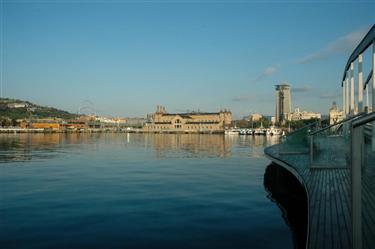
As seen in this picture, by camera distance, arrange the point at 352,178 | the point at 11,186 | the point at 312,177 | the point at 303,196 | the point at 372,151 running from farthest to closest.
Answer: the point at 11,186 → the point at 303,196 → the point at 312,177 → the point at 372,151 → the point at 352,178

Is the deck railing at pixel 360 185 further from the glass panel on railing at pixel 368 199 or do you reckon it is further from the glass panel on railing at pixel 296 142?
the glass panel on railing at pixel 296 142

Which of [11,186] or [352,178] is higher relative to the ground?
[352,178]

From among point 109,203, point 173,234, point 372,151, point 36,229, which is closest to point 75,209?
point 109,203

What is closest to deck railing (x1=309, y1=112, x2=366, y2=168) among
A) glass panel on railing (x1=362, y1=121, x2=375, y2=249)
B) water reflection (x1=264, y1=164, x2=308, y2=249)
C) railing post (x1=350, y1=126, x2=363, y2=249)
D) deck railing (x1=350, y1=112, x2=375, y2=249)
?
water reflection (x1=264, y1=164, x2=308, y2=249)

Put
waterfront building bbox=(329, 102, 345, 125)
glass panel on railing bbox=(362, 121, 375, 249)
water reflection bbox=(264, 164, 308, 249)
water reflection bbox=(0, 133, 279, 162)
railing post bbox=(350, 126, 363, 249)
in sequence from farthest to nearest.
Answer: water reflection bbox=(0, 133, 279, 162) < waterfront building bbox=(329, 102, 345, 125) < water reflection bbox=(264, 164, 308, 249) < glass panel on railing bbox=(362, 121, 375, 249) < railing post bbox=(350, 126, 363, 249)

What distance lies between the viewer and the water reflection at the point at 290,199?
10.6 metres

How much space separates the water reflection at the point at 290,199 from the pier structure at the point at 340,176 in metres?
1.23

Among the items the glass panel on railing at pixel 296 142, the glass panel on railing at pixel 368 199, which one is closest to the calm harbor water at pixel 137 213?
the glass panel on railing at pixel 296 142

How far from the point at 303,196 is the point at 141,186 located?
7223mm

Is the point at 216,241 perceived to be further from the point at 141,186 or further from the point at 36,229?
the point at 141,186

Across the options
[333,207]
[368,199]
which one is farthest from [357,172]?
[333,207]

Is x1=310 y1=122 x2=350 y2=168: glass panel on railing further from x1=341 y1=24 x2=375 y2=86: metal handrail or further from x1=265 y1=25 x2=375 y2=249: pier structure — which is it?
x1=341 y1=24 x2=375 y2=86: metal handrail

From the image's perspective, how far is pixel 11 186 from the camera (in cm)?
1727

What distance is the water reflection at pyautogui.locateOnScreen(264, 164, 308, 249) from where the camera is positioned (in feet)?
34.7
